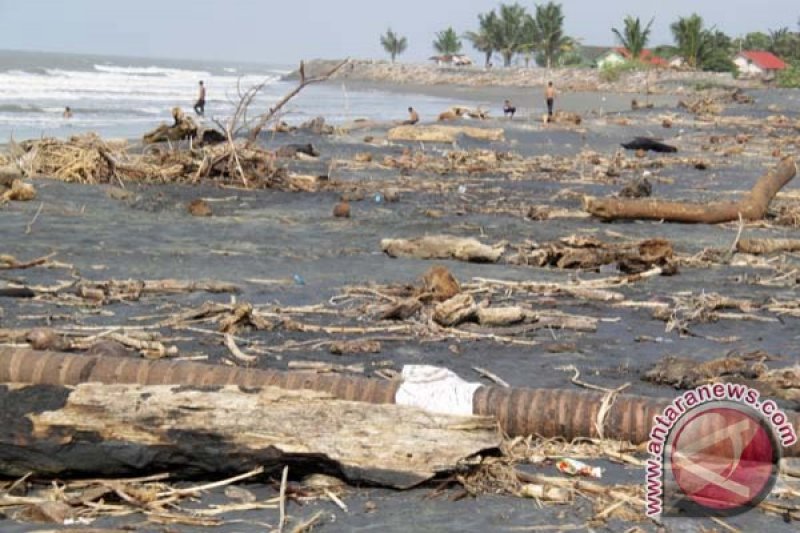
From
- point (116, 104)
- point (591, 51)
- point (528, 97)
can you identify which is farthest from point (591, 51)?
point (116, 104)

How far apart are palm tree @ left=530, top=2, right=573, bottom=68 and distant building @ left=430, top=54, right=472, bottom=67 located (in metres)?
12.9

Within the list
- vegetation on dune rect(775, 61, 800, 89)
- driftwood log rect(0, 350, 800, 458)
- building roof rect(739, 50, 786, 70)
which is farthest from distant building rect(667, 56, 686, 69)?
driftwood log rect(0, 350, 800, 458)

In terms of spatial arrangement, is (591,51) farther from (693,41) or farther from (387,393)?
(387,393)

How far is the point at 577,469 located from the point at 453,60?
112478mm

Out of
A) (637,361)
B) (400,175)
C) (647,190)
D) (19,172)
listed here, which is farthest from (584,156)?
(637,361)

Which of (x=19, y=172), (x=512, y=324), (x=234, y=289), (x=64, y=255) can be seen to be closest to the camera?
(x=512, y=324)

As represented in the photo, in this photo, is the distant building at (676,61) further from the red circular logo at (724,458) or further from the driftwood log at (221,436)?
the driftwood log at (221,436)

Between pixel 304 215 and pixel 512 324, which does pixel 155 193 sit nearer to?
pixel 304 215

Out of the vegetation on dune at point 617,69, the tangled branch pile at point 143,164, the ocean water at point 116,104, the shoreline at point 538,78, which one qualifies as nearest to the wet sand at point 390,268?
the tangled branch pile at point 143,164

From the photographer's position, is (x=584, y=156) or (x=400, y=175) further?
(x=584, y=156)

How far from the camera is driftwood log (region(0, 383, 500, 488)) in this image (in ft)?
14.5

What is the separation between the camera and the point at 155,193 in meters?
15.4

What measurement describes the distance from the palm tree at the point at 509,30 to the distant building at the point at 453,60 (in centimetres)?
487

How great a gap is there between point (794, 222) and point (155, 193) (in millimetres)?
9067
